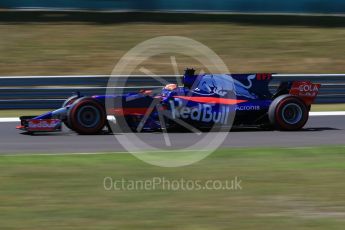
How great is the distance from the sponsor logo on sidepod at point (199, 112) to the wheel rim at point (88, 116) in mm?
1245

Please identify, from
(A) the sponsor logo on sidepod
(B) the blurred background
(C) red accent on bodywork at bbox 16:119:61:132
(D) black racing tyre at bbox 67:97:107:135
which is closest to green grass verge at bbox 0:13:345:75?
(B) the blurred background

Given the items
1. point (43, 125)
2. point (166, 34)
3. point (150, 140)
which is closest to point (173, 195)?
point (150, 140)

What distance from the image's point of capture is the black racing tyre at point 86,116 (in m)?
11.3

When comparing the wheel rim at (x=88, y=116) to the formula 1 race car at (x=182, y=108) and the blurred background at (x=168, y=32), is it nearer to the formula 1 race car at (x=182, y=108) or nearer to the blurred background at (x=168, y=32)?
the formula 1 race car at (x=182, y=108)

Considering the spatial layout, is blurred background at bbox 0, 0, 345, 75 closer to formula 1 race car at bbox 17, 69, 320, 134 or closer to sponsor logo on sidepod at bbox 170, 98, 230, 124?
formula 1 race car at bbox 17, 69, 320, 134

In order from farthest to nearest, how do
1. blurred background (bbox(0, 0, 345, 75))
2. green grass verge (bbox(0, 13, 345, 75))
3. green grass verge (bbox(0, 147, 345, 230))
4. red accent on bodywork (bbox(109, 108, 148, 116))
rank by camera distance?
blurred background (bbox(0, 0, 345, 75)) → green grass verge (bbox(0, 13, 345, 75)) → red accent on bodywork (bbox(109, 108, 148, 116)) → green grass verge (bbox(0, 147, 345, 230))

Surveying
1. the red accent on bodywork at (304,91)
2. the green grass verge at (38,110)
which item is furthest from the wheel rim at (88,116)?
the green grass verge at (38,110)

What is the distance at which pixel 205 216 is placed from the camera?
5.98 m

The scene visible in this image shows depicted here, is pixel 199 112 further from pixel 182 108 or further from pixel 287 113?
pixel 287 113

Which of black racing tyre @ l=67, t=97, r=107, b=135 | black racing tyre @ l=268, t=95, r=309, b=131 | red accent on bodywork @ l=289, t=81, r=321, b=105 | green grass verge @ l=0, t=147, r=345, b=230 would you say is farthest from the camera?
red accent on bodywork @ l=289, t=81, r=321, b=105

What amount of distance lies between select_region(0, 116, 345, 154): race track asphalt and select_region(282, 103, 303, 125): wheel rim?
0.79 ft

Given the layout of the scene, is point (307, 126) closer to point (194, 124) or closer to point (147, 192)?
point (194, 124)

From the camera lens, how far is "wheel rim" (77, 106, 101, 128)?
11.4 m

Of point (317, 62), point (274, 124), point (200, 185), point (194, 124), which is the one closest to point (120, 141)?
point (194, 124)
